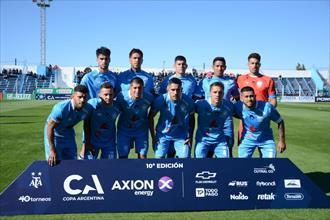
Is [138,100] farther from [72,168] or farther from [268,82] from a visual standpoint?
[268,82]

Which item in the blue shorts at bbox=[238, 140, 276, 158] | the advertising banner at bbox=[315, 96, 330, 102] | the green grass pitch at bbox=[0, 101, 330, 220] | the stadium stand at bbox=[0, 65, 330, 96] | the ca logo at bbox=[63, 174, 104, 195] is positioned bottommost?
the green grass pitch at bbox=[0, 101, 330, 220]

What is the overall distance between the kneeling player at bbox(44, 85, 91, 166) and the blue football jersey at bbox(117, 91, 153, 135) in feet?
2.26

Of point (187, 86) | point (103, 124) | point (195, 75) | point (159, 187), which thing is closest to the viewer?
point (159, 187)

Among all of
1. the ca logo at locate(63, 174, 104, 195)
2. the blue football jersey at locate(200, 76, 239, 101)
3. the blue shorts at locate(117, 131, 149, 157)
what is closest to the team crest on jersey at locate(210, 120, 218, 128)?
the blue football jersey at locate(200, 76, 239, 101)

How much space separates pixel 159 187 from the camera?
5613 millimetres

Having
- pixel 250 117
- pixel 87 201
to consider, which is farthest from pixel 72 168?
pixel 250 117

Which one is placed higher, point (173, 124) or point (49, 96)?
point (49, 96)

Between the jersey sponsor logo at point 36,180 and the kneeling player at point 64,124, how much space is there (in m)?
0.25

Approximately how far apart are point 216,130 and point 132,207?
2.20 meters

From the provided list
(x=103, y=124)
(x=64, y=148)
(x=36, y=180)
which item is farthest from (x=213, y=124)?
(x=36, y=180)

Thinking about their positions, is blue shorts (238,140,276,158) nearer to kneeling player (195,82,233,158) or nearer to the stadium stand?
kneeling player (195,82,233,158)

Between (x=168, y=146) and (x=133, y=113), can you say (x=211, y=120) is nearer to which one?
(x=168, y=146)

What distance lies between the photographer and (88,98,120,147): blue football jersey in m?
6.45

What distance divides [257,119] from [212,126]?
0.84m
